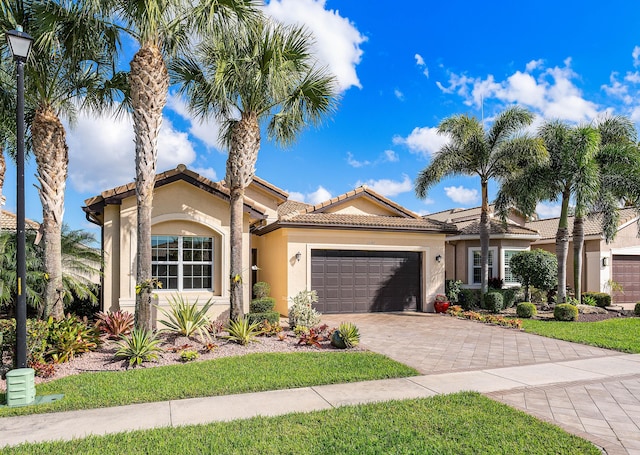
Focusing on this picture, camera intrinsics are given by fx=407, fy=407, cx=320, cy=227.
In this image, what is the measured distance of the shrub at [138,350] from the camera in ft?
27.3

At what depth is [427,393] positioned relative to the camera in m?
6.71

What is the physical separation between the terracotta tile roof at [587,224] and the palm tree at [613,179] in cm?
105

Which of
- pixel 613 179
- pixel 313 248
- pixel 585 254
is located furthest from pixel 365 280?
pixel 585 254

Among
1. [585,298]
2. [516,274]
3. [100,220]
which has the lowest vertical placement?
[585,298]

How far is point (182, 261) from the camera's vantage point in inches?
509

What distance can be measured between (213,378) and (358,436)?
3360 millimetres

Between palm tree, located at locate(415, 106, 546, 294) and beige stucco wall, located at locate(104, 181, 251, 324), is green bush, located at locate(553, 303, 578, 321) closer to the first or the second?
palm tree, located at locate(415, 106, 546, 294)

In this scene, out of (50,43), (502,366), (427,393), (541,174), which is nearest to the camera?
(427,393)

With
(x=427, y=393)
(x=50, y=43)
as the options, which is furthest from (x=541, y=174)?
(x=50, y=43)

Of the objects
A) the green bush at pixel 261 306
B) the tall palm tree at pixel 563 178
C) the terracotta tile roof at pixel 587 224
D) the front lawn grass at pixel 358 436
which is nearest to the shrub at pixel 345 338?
the green bush at pixel 261 306

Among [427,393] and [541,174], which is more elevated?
[541,174]

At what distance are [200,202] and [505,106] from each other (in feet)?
43.8

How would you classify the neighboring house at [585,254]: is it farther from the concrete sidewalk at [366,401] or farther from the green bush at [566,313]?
the concrete sidewalk at [366,401]

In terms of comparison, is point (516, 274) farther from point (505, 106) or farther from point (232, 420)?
point (232, 420)
